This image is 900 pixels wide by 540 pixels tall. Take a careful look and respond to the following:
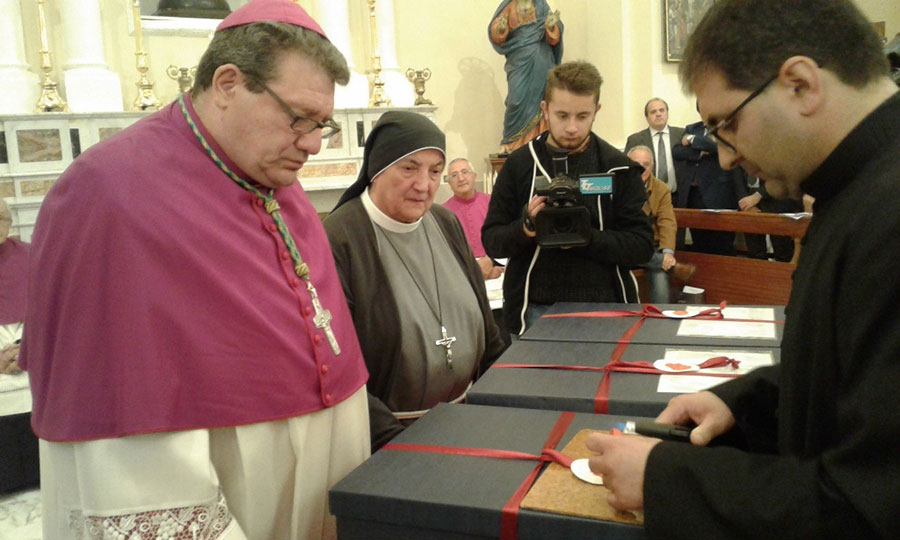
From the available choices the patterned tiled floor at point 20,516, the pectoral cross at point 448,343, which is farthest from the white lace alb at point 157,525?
the patterned tiled floor at point 20,516

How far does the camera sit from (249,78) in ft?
5.42

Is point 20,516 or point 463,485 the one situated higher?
point 463,485

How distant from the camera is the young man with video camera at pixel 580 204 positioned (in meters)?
3.12

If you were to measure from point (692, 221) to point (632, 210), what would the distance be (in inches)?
135

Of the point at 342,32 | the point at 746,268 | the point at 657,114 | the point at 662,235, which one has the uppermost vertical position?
the point at 342,32

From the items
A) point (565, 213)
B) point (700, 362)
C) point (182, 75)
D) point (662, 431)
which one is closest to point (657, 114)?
point (182, 75)

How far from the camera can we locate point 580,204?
3.12 meters

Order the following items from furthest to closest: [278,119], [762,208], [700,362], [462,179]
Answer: [462,179] → [762,208] → [700,362] → [278,119]

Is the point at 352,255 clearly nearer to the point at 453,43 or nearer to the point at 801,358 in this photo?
the point at 801,358

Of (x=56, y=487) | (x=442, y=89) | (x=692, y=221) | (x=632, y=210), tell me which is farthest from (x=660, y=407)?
(x=442, y=89)

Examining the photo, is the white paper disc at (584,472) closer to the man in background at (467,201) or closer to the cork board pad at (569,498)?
the cork board pad at (569,498)

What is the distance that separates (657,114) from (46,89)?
18.6 ft

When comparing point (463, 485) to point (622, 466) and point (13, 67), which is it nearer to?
point (622, 466)

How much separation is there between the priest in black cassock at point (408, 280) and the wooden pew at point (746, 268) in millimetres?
3411
